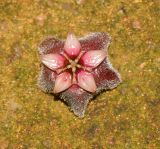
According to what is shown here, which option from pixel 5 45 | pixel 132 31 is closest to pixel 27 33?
pixel 5 45

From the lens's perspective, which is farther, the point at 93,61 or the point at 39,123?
the point at 39,123

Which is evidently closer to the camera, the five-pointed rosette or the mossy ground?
the five-pointed rosette

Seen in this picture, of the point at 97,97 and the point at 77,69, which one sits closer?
the point at 77,69

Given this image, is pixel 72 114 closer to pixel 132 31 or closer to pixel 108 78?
pixel 108 78

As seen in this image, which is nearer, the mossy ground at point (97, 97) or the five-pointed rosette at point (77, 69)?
the five-pointed rosette at point (77, 69)
